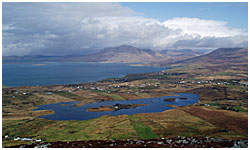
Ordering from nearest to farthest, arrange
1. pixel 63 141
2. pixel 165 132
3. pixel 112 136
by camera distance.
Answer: pixel 63 141 → pixel 112 136 → pixel 165 132

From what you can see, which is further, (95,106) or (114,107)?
(95,106)

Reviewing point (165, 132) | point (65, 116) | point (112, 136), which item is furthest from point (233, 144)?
point (65, 116)

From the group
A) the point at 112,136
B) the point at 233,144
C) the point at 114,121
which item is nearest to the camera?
the point at 233,144

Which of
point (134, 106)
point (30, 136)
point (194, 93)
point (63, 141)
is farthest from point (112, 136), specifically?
point (194, 93)

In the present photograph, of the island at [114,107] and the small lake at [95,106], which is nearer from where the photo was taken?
the small lake at [95,106]

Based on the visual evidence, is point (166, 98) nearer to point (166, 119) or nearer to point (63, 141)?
point (166, 119)

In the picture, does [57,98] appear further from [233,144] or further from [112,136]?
[233,144]

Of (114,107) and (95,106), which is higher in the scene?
(95,106)

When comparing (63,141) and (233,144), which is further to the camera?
(63,141)

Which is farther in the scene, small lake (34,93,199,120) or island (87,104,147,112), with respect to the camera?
island (87,104,147,112)
